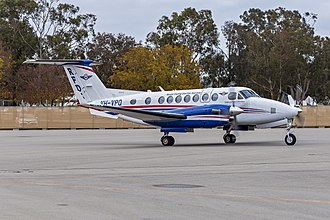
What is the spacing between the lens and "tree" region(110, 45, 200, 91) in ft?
267

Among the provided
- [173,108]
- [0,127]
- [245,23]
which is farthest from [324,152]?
[245,23]

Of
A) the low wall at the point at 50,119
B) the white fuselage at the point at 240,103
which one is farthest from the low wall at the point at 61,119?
the white fuselage at the point at 240,103

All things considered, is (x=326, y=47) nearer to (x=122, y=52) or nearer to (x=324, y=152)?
(x=122, y=52)

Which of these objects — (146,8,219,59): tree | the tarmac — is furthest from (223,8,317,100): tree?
the tarmac

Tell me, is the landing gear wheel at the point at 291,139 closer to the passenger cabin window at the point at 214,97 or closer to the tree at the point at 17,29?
the passenger cabin window at the point at 214,97

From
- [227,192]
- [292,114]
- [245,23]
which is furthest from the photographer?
[245,23]

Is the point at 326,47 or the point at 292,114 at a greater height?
the point at 326,47

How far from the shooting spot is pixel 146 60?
83.8 m

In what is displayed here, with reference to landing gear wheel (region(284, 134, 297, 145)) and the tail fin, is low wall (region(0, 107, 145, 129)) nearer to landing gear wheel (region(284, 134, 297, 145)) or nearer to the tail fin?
the tail fin

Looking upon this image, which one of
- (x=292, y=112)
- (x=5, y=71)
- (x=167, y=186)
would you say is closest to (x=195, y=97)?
(x=292, y=112)

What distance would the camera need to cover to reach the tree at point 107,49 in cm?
10031

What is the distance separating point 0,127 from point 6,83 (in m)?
37.7

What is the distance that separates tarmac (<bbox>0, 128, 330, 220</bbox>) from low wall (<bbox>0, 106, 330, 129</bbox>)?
3359 cm

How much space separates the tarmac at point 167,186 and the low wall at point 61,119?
33589 mm
